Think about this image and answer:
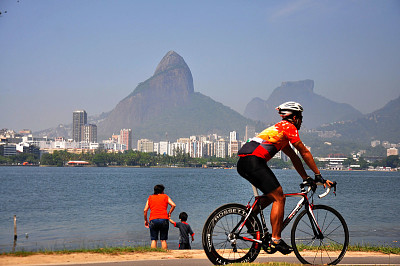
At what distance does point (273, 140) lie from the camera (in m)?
7.98

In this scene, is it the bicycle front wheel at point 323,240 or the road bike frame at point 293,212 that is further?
the bicycle front wheel at point 323,240

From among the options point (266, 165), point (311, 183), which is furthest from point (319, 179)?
point (266, 165)

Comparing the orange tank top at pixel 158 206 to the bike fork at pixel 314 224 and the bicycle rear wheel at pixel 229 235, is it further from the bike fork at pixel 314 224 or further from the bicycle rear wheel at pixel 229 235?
the bike fork at pixel 314 224

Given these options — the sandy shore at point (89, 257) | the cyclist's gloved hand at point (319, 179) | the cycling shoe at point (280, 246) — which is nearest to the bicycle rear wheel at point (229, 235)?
the cycling shoe at point (280, 246)

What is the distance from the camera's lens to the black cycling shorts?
7.89 metres

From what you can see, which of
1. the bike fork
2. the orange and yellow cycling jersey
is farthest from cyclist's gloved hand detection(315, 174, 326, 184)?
the orange and yellow cycling jersey

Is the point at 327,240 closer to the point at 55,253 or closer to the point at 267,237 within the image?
the point at 267,237

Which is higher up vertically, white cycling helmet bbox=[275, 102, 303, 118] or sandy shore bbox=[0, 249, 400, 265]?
white cycling helmet bbox=[275, 102, 303, 118]

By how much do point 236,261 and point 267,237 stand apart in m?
0.65

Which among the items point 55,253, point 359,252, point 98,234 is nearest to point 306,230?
point 359,252

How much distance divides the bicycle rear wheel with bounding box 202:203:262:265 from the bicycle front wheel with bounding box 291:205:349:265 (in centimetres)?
70

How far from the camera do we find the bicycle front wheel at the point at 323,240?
8.56m

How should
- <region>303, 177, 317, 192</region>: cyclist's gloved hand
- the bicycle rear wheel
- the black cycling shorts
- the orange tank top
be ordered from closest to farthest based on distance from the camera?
the black cycling shorts < the bicycle rear wheel < <region>303, 177, 317, 192</region>: cyclist's gloved hand < the orange tank top

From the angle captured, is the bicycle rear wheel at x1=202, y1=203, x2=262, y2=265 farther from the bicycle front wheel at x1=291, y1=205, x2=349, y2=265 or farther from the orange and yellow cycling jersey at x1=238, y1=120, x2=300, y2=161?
the orange and yellow cycling jersey at x1=238, y1=120, x2=300, y2=161
